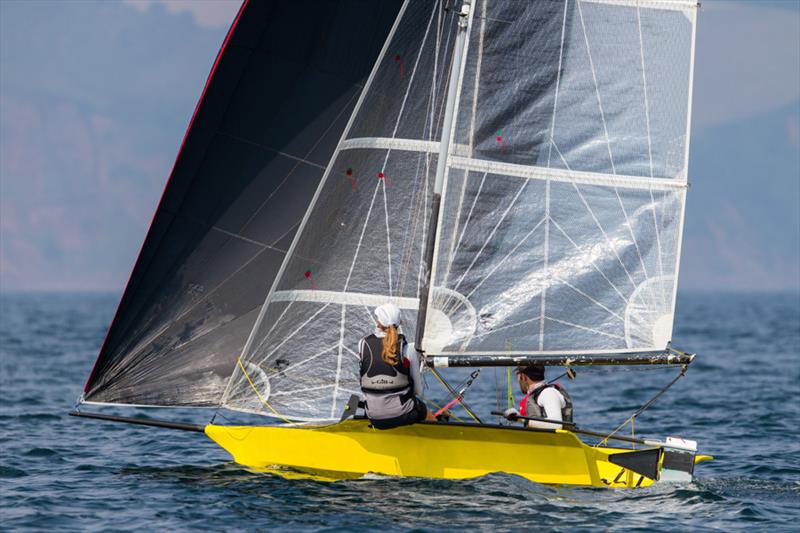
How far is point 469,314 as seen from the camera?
10117mm

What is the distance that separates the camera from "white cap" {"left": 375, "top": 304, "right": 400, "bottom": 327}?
9891 mm

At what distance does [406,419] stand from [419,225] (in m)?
1.88

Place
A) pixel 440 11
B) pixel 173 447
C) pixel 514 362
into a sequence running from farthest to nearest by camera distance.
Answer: pixel 173 447 → pixel 440 11 → pixel 514 362

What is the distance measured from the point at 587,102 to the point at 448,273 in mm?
1864

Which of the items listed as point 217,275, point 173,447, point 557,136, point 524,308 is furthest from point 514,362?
point 173,447

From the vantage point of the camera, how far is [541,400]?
10359mm

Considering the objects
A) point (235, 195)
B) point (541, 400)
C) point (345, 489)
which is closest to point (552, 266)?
point (541, 400)

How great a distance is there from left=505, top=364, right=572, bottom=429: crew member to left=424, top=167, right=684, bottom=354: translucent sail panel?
0.44m

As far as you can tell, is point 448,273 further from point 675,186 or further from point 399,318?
point 675,186

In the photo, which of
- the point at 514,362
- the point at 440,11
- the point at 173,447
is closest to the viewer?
the point at 514,362

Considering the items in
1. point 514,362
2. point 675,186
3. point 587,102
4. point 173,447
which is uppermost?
point 587,102

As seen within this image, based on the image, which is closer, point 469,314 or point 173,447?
point 469,314

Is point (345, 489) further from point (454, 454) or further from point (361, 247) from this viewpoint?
point (361, 247)

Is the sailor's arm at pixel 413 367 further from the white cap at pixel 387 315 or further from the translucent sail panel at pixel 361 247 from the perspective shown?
the translucent sail panel at pixel 361 247
